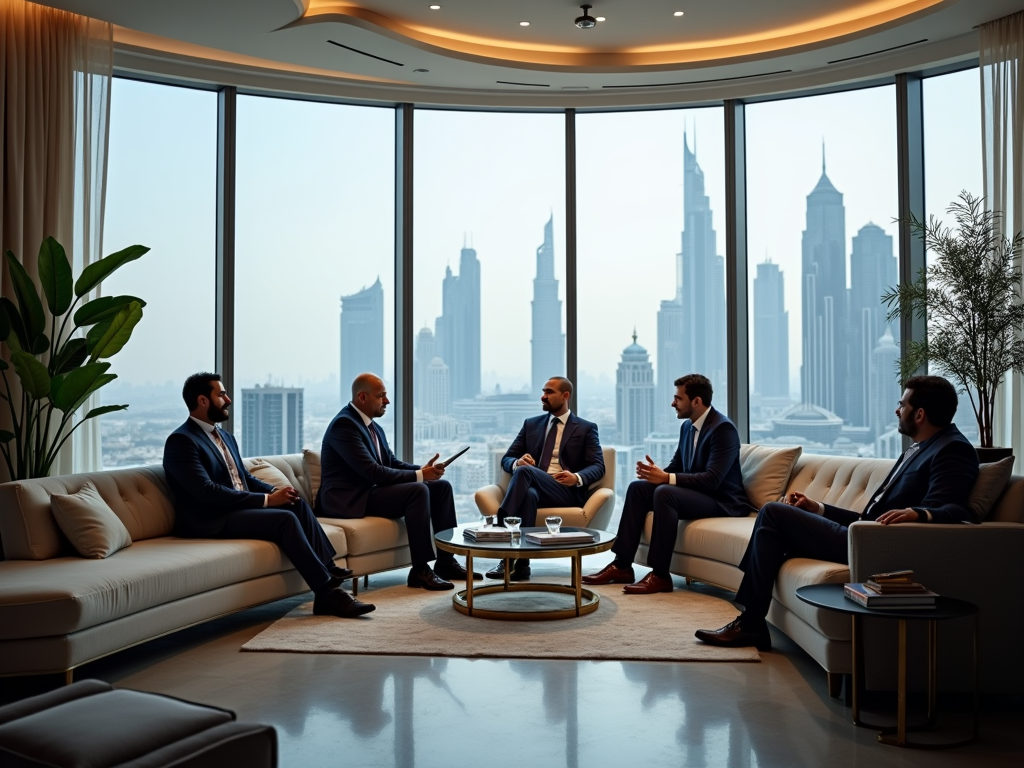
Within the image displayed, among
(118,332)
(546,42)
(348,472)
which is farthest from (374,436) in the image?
(546,42)

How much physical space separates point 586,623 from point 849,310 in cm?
327

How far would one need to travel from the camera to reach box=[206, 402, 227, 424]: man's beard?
16.6 ft

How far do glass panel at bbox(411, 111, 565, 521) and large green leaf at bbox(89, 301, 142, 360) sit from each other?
241 cm

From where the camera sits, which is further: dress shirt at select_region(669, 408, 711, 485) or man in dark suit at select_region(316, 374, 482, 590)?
dress shirt at select_region(669, 408, 711, 485)

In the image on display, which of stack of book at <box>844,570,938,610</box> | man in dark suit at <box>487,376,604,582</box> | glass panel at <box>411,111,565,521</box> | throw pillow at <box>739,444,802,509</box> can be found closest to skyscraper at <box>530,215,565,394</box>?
glass panel at <box>411,111,565,521</box>

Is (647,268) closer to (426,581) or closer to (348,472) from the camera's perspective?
(348,472)

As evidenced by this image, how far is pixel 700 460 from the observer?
566 cm

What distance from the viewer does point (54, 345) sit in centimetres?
543

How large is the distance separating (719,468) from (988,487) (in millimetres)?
1839

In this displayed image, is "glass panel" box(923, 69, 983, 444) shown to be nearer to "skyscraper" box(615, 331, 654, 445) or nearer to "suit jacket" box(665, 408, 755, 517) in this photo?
"suit jacket" box(665, 408, 755, 517)

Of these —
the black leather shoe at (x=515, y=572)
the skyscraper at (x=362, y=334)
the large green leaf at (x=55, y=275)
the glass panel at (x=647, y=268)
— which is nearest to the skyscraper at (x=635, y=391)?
the glass panel at (x=647, y=268)

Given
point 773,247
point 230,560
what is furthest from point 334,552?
point 773,247

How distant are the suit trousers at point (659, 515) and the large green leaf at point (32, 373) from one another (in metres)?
3.22

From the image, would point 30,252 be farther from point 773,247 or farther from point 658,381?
point 773,247
